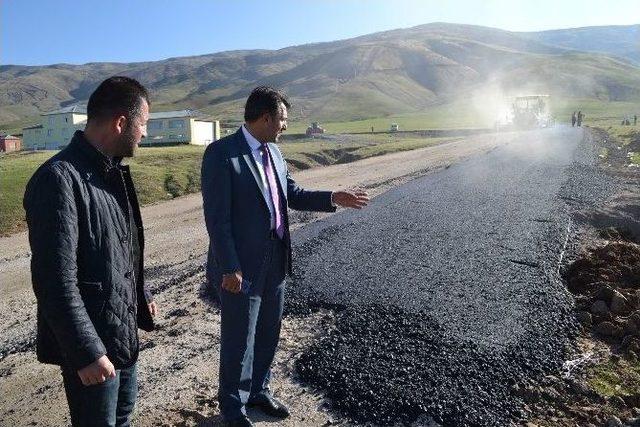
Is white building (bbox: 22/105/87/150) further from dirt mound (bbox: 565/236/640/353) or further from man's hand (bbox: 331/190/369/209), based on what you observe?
man's hand (bbox: 331/190/369/209)

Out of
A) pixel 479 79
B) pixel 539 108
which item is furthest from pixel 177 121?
pixel 479 79

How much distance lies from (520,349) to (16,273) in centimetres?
909

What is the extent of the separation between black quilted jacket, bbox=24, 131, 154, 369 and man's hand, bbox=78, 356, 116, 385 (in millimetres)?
30

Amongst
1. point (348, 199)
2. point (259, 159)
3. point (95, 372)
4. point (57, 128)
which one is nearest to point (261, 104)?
point (259, 159)

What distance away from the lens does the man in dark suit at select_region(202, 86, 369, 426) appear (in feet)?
10.8

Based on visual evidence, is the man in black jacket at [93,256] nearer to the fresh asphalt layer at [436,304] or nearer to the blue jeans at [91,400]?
the blue jeans at [91,400]

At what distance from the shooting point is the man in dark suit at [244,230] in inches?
130

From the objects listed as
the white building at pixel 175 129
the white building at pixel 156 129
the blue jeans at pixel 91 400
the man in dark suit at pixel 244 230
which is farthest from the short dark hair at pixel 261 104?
the white building at pixel 175 129

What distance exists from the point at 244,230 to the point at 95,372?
139 cm

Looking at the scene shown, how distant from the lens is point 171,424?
378 cm

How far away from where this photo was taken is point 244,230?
3412mm

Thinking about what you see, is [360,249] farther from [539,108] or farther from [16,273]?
[539,108]

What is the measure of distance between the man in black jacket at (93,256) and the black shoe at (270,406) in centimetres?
119

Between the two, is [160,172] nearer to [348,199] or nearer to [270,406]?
[348,199]
